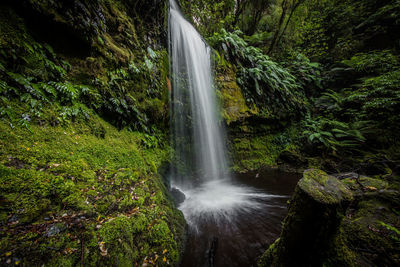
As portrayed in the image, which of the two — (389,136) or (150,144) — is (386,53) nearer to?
(389,136)

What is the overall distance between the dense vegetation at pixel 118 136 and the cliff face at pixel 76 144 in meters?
0.01

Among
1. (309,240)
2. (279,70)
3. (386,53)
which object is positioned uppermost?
(386,53)

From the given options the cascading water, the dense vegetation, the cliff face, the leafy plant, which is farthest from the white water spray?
the leafy plant

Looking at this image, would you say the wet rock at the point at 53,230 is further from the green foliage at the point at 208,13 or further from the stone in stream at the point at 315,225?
the green foliage at the point at 208,13

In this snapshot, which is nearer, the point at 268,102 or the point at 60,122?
the point at 60,122

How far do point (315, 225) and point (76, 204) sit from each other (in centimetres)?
266

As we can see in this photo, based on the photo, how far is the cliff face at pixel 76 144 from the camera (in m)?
1.46

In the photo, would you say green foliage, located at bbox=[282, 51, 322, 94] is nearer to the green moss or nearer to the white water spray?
the white water spray

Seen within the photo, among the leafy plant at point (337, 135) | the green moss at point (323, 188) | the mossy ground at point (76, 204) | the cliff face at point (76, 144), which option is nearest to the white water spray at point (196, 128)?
the cliff face at point (76, 144)

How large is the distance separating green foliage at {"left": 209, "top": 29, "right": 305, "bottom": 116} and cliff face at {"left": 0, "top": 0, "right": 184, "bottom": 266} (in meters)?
5.54

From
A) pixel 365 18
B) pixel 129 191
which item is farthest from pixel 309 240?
pixel 365 18

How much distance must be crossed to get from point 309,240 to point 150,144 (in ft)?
13.3

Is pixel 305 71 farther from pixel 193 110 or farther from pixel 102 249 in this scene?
pixel 102 249

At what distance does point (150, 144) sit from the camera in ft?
14.6
